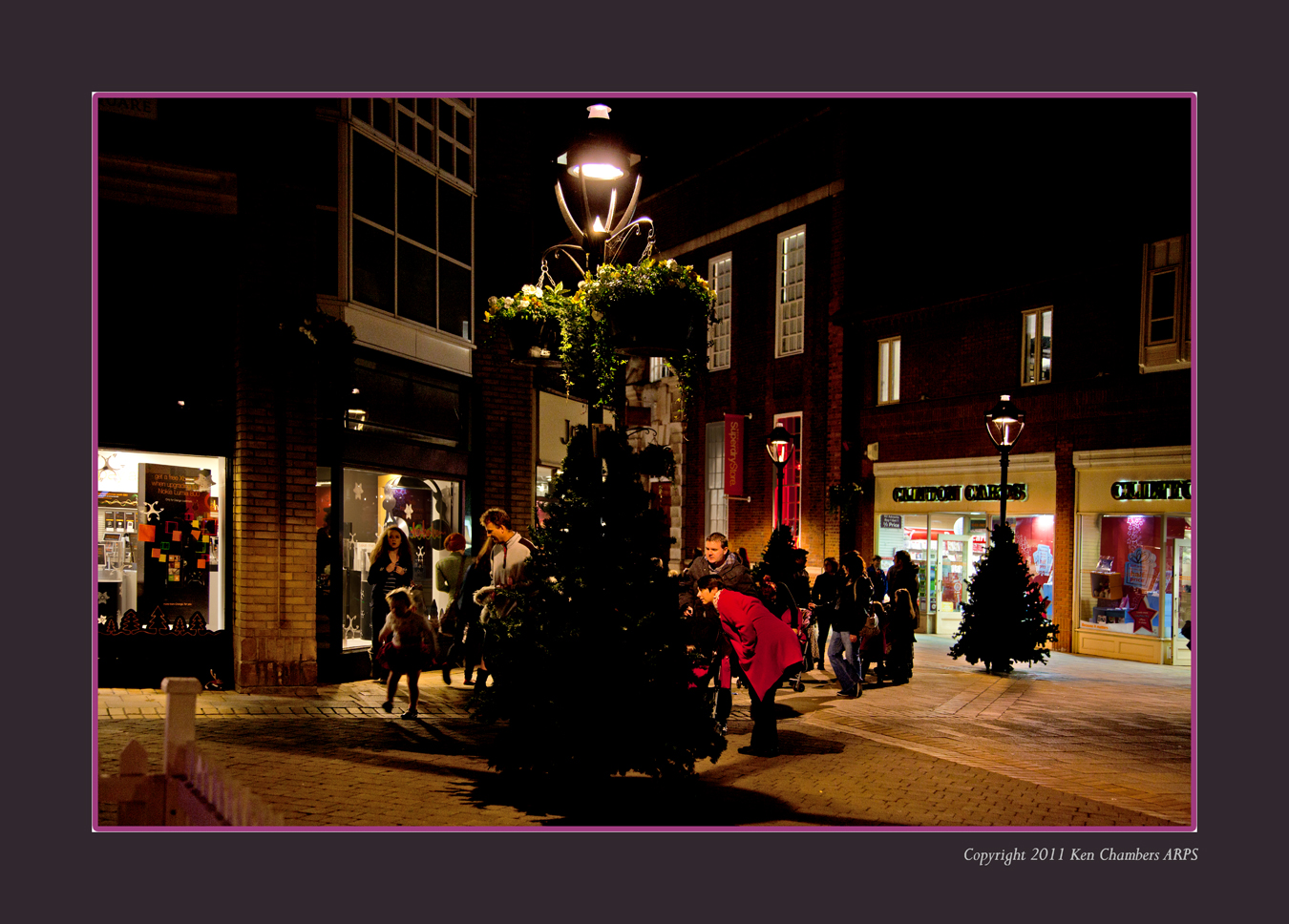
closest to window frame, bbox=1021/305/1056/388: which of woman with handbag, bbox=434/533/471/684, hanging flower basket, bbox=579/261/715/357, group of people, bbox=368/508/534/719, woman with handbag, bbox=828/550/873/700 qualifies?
woman with handbag, bbox=828/550/873/700

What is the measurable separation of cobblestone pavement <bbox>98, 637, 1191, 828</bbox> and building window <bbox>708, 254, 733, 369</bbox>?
17.4m

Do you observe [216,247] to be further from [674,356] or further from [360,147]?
[674,356]

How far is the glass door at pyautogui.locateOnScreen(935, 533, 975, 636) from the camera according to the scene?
21364mm

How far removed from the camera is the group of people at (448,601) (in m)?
9.36

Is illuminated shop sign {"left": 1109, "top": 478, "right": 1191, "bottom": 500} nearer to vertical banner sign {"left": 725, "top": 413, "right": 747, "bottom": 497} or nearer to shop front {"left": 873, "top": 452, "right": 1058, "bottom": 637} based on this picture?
shop front {"left": 873, "top": 452, "right": 1058, "bottom": 637}

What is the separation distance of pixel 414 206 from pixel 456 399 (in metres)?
2.70

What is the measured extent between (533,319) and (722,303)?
21.0m

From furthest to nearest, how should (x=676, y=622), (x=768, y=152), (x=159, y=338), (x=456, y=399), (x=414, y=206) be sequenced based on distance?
(x=768, y=152) < (x=456, y=399) < (x=414, y=206) < (x=159, y=338) < (x=676, y=622)

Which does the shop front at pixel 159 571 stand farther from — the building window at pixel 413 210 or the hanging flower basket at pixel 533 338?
the hanging flower basket at pixel 533 338

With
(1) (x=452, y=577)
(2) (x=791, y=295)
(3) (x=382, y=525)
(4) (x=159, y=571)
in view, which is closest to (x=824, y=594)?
(1) (x=452, y=577)

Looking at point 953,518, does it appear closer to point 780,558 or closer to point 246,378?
point 780,558

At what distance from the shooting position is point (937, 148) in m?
23.5

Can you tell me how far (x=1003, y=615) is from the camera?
1531 cm

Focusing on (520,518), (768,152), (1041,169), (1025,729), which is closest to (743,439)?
(768,152)
